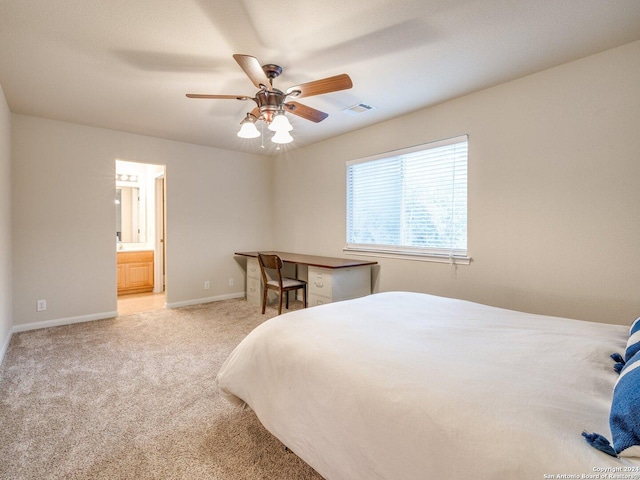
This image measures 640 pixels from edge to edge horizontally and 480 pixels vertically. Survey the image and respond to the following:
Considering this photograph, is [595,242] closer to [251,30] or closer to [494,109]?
[494,109]

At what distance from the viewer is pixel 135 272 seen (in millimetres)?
5586

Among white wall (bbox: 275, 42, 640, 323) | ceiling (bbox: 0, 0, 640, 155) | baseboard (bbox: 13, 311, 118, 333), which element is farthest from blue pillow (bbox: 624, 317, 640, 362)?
baseboard (bbox: 13, 311, 118, 333)

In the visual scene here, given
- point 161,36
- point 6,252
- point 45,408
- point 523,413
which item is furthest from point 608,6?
point 6,252

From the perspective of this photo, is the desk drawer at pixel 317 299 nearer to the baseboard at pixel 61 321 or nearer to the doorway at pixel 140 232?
the baseboard at pixel 61 321

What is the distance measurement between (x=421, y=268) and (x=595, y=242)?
4.75 feet

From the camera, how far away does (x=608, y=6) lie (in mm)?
1789

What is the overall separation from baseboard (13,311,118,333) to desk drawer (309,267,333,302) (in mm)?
2641

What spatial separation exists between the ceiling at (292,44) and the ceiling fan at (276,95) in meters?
0.25

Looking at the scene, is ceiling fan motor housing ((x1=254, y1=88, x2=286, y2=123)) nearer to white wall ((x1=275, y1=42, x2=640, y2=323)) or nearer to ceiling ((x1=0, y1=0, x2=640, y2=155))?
ceiling ((x1=0, y1=0, x2=640, y2=155))

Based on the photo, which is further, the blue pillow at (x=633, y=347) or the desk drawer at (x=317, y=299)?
the desk drawer at (x=317, y=299)

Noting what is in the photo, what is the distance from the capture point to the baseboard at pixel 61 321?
355 centimetres

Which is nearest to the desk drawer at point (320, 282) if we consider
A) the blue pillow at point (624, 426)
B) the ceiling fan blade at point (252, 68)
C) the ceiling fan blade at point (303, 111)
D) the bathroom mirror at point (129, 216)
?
the ceiling fan blade at point (303, 111)

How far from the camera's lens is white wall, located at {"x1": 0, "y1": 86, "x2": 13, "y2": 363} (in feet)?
9.39

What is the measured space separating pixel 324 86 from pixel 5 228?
3.38 m
